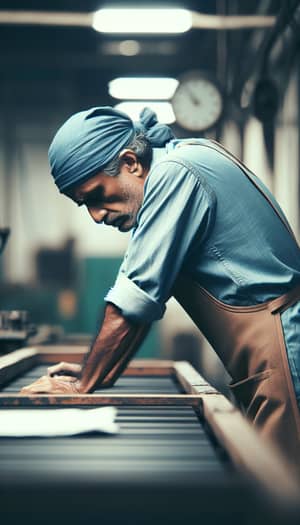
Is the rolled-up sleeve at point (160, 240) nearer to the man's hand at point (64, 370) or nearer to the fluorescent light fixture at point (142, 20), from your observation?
the man's hand at point (64, 370)

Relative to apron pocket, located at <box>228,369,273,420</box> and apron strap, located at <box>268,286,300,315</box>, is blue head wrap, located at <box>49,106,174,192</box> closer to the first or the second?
apron strap, located at <box>268,286,300,315</box>

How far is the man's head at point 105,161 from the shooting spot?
84.6 inches

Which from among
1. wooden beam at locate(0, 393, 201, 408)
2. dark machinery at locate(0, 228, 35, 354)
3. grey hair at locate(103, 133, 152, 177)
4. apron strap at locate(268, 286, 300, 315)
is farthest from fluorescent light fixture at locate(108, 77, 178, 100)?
wooden beam at locate(0, 393, 201, 408)

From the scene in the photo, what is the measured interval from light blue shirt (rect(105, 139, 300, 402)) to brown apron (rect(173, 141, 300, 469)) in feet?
0.08

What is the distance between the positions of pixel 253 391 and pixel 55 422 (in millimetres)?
740

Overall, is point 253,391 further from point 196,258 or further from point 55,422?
point 55,422

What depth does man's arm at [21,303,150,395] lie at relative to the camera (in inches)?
75.4

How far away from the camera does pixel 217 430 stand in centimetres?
141

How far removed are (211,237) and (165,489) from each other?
3.84 ft

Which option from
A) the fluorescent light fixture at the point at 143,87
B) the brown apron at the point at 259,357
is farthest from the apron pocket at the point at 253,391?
the fluorescent light fixture at the point at 143,87

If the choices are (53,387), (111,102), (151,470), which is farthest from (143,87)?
(151,470)

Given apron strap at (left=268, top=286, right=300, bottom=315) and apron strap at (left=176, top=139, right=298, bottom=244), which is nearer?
apron strap at (left=268, top=286, right=300, bottom=315)

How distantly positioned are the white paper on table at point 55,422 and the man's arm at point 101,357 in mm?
285

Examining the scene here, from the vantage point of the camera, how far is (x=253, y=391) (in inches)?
82.1
